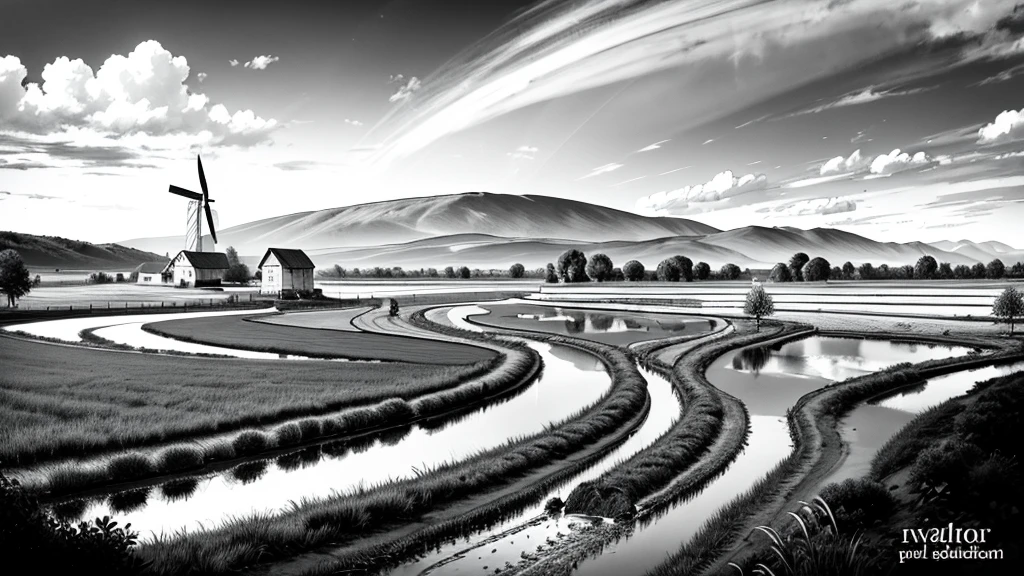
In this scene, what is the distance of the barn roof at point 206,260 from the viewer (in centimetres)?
9025

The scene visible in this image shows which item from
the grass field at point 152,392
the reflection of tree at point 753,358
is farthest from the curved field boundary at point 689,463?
the grass field at point 152,392

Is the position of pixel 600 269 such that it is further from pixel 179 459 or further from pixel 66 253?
pixel 179 459

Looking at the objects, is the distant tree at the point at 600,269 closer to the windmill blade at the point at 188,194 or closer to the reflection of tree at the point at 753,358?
the reflection of tree at the point at 753,358

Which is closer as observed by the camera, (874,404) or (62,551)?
(62,551)

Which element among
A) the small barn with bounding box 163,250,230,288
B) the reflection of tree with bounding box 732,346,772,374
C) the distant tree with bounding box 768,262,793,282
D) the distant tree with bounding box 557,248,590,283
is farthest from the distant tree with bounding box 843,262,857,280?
the small barn with bounding box 163,250,230,288

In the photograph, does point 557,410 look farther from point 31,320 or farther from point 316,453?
point 31,320

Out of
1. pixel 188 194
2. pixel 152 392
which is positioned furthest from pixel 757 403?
pixel 188 194

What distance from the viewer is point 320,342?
37812mm

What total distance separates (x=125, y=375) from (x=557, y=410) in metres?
16.8

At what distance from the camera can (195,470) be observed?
14.9 meters

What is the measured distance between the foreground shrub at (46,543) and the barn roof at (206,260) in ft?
302

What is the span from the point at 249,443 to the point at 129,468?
3.07 m

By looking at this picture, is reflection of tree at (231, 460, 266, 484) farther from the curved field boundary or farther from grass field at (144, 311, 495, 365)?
grass field at (144, 311, 495, 365)

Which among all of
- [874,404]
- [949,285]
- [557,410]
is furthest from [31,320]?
[949,285]
